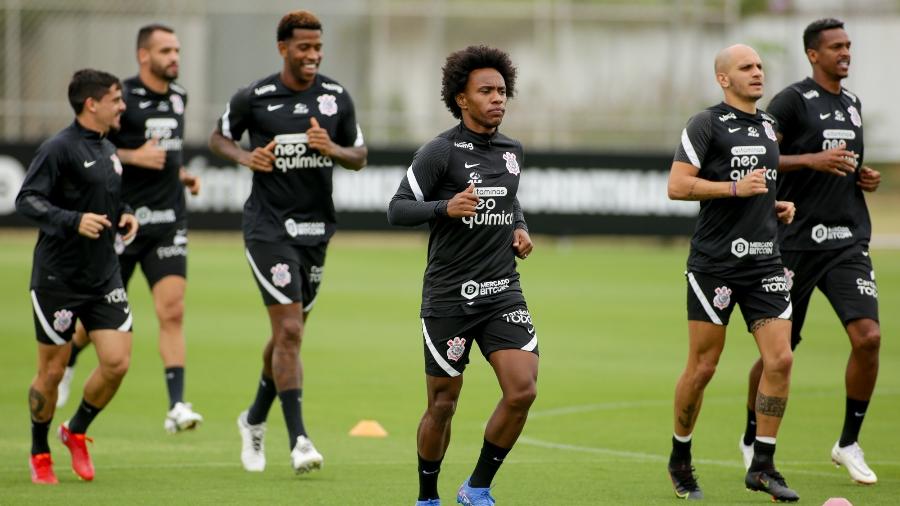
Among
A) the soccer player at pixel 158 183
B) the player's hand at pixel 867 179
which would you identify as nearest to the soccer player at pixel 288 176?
the soccer player at pixel 158 183

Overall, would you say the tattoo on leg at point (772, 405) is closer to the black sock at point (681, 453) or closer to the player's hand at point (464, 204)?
the black sock at point (681, 453)

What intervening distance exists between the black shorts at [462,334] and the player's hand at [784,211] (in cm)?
198

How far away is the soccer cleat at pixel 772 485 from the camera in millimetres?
8594

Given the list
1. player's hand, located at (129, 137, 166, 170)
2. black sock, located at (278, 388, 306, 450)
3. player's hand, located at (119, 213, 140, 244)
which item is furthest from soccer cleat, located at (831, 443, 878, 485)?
player's hand, located at (129, 137, 166, 170)

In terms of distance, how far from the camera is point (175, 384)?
11.4m

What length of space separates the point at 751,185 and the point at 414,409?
181 inches

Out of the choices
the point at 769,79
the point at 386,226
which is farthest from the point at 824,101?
the point at 769,79

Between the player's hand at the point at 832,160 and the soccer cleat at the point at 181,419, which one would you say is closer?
the player's hand at the point at 832,160

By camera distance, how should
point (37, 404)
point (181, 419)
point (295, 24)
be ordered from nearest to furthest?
point (37, 404), point (295, 24), point (181, 419)

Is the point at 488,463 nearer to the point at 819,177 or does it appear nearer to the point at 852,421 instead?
the point at 852,421

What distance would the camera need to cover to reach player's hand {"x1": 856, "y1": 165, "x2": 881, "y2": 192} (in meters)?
9.84

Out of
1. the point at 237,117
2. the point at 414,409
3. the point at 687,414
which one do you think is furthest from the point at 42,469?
the point at 687,414

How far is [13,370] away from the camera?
14.2m

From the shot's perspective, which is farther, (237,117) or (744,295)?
(237,117)
